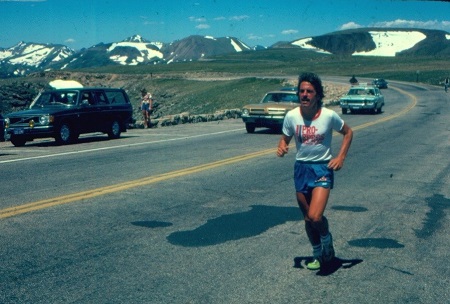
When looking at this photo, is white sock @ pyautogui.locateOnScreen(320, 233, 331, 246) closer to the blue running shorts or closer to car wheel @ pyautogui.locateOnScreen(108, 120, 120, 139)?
the blue running shorts

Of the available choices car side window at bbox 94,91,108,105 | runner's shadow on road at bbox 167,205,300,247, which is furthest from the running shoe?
car side window at bbox 94,91,108,105

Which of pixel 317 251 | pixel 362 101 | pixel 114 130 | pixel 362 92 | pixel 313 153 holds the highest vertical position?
pixel 313 153

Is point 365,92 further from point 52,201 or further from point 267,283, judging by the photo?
point 267,283

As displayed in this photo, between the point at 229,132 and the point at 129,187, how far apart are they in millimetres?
13936

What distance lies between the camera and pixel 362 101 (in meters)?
37.5

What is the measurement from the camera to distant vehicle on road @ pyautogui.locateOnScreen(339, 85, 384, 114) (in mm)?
37438

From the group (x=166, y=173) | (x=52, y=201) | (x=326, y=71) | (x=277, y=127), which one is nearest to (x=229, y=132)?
(x=277, y=127)

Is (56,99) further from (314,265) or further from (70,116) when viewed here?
(314,265)

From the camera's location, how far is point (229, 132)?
24281 mm

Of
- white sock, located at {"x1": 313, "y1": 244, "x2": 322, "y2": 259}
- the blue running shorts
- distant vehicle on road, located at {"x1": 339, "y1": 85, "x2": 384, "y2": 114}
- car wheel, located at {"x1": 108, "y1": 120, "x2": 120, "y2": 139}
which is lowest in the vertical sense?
distant vehicle on road, located at {"x1": 339, "y1": 85, "x2": 384, "y2": 114}

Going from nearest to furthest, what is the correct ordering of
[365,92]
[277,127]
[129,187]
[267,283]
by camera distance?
1. [267,283]
2. [129,187]
3. [277,127]
4. [365,92]

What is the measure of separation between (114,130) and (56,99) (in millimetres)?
2219

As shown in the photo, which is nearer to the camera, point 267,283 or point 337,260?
point 267,283

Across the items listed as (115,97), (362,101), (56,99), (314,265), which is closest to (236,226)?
(314,265)
